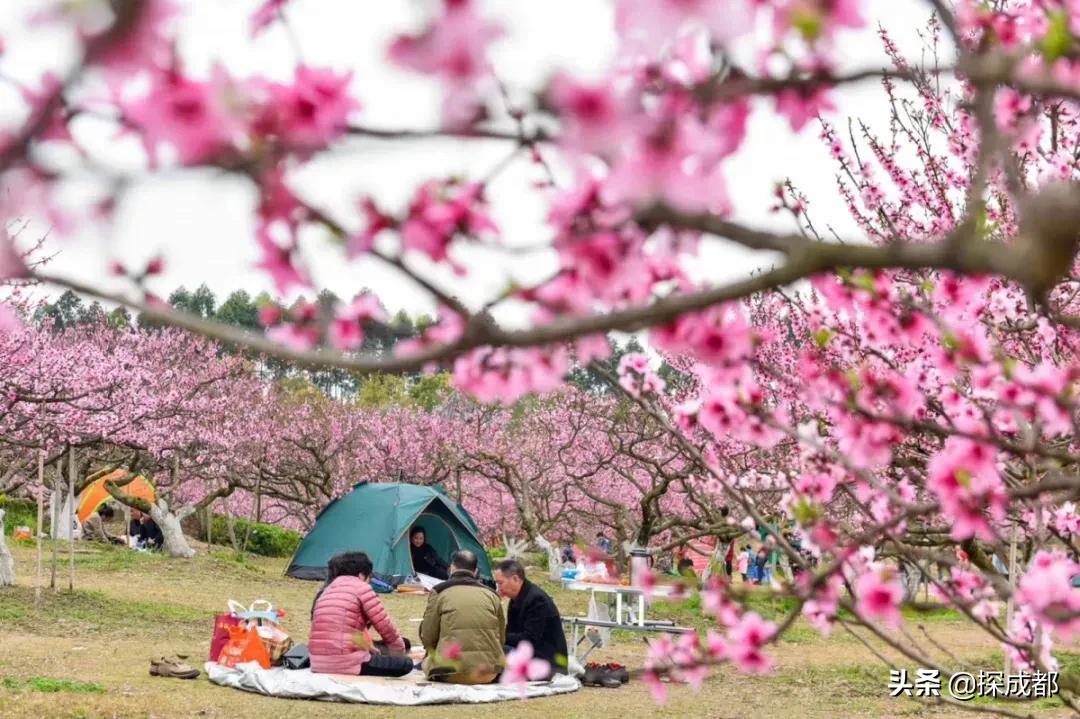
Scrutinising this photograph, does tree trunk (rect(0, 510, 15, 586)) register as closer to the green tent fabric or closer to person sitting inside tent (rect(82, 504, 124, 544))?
the green tent fabric

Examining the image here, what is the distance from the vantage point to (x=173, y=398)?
17172 millimetres

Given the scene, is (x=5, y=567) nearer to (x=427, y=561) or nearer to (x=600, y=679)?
(x=427, y=561)

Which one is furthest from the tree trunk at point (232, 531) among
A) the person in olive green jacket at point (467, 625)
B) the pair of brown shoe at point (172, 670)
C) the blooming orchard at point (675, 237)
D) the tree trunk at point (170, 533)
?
the blooming orchard at point (675, 237)

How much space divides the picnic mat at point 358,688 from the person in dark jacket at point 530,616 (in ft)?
1.03

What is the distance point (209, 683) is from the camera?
8234 mm

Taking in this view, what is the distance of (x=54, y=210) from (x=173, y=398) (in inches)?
649

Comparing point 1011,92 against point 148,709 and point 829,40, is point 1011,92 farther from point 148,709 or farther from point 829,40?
point 148,709

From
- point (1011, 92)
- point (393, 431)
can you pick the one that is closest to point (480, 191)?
point (1011, 92)

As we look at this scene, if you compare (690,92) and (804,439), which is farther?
(804,439)

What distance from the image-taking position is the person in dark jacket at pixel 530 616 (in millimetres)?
7863

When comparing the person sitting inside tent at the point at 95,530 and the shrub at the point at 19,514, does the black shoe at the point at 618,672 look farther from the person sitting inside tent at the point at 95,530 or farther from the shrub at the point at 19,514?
the shrub at the point at 19,514

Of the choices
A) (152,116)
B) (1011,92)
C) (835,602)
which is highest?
(1011,92)

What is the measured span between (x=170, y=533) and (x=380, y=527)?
4.72 metres

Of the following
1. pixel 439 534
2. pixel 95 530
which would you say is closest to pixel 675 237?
pixel 439 534
